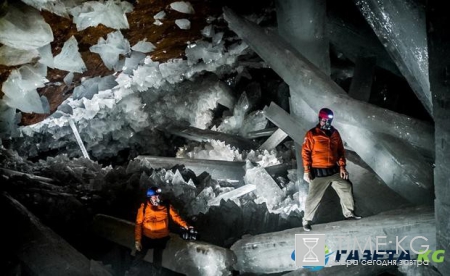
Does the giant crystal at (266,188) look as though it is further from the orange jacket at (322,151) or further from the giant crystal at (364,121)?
the orange jacket at (322,151)

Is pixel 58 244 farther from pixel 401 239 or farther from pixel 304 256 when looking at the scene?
pixel 401 239

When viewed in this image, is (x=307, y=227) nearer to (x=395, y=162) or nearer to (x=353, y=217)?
(x=353, y=217)

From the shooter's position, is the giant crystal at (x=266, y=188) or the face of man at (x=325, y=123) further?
the giant crystal at (x=266, y=188)

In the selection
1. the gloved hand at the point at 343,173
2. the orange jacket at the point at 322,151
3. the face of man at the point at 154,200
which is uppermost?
the orange jacket at the point at 322,151

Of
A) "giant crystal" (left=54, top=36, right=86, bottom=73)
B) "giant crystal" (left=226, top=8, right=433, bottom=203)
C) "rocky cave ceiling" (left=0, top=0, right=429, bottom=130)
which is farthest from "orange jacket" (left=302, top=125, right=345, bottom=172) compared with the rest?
"giant crystal" (left=54, top=36, right=86, bottom=73)

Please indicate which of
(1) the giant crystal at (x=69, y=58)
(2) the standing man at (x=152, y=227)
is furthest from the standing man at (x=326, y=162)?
(1) the giant crystal at (x=69, y=58)

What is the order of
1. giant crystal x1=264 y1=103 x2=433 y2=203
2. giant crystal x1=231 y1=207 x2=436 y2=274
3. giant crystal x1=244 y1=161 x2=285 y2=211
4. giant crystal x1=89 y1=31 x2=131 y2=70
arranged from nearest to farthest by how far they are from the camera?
giant crystal x1=231 y1=207 x2=436 y2=274, giant crystal x1=264 y1=103 x2=433 y2=203, giant crystal x1=89 y1=31 x2=131 y2=70, giant crystal x1=244 y1=161 x2=285 y2=211

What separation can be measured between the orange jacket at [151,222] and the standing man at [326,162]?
1532mm

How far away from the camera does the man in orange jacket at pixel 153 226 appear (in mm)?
3705

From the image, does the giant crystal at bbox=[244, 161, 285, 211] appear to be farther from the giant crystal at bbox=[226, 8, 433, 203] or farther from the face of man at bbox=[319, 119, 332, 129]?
the face of man at bbox=[319, 119, 332, 129]

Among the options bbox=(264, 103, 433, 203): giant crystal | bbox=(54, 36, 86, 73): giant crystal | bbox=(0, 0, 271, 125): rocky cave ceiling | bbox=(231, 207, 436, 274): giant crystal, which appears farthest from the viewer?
bbox=(54, 36, 86, 73): giant crystal

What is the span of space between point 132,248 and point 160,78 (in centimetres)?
387

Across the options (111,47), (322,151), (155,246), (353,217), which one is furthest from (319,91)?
(111,47)

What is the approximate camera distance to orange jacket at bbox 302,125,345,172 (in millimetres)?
3582
